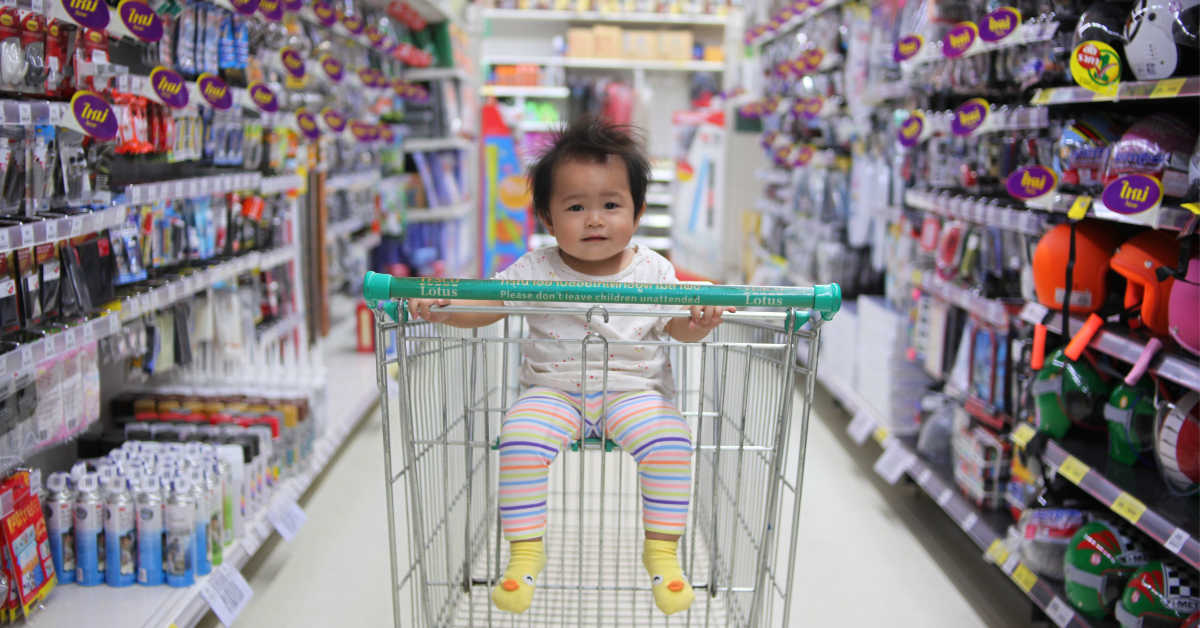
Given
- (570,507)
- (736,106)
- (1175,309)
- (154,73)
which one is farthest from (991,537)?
(736,106)

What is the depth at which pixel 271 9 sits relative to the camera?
298 cm

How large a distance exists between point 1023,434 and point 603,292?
157 cm

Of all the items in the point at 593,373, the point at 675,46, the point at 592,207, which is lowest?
the point at 593,373

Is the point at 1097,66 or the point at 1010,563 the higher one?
the point at 1097,66

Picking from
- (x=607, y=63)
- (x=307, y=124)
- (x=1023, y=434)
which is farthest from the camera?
(x=607, y=63)

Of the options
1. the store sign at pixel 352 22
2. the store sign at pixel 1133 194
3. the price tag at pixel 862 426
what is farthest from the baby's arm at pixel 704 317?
the store sign at pixel 352 22

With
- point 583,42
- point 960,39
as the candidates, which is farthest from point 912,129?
point 583,42

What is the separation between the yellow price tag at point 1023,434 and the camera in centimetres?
255

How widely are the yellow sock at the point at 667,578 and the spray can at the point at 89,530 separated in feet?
4.10

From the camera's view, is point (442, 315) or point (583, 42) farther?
point (583, 42)

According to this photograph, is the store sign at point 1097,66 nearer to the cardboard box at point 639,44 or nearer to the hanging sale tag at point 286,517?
the hanging sale tag at point 286,517

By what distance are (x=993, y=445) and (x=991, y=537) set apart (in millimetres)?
307

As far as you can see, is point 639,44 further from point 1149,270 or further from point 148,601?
point 148,601

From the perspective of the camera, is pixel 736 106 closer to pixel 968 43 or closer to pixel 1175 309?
pixel 968 43
